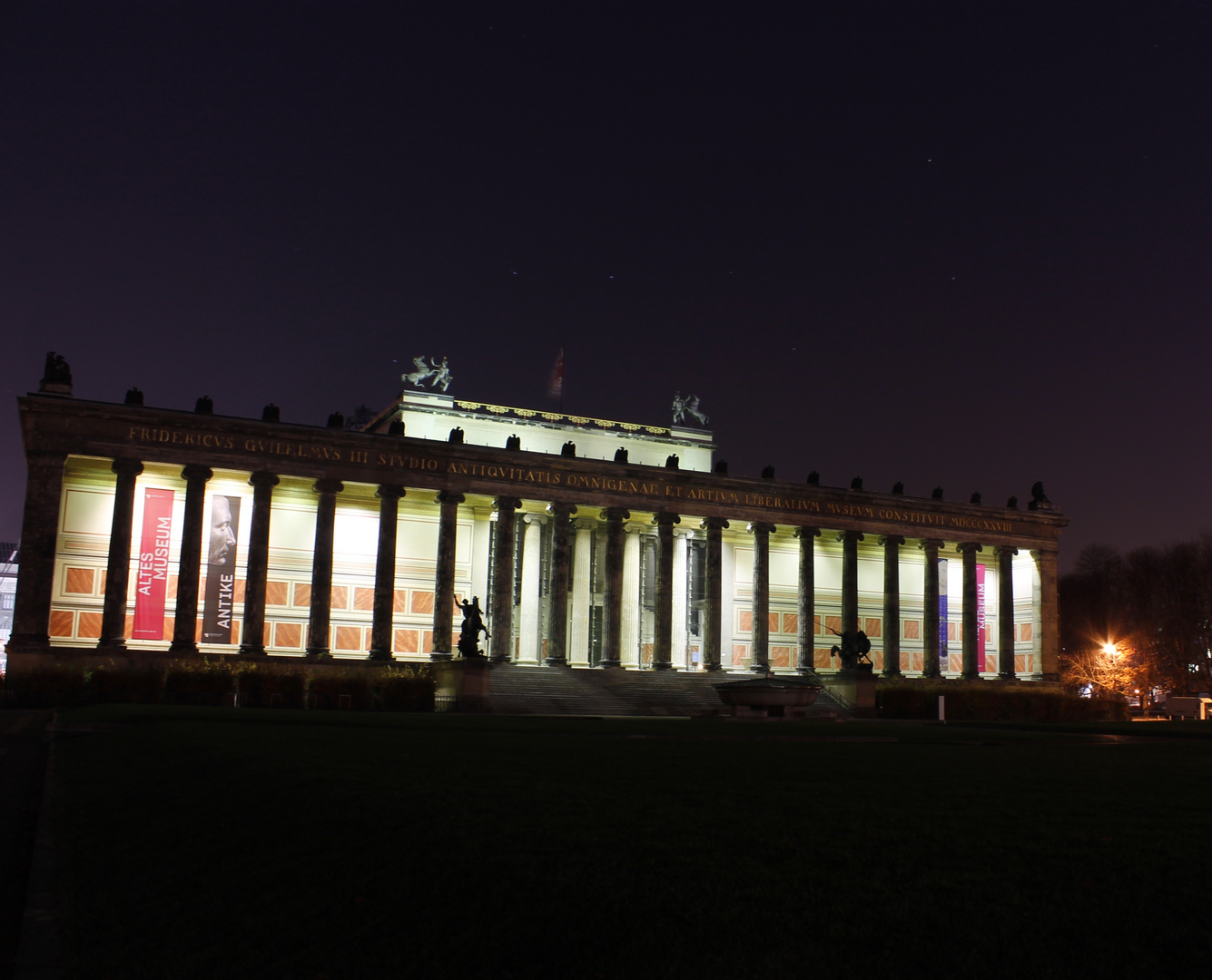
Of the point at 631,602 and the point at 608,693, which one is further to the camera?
the point at 631,602

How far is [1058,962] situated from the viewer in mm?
7754

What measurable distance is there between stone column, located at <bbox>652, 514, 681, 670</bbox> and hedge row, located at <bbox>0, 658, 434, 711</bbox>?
60.9ft

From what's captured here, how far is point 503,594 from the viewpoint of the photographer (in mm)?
64625

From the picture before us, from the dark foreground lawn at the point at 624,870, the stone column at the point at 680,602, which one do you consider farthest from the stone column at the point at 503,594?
the dark foreground lawn at the point at 624,870

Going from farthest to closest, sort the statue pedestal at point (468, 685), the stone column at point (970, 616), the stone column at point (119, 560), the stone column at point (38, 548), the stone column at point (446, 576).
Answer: the stone column at point (970, 616), the stone column at point (446, 576), the stone column at point (119, 560), the stone column at point (38, 548), the statue pedestal at point (468, 685)

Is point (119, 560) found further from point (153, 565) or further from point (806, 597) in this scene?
point (806, 597)

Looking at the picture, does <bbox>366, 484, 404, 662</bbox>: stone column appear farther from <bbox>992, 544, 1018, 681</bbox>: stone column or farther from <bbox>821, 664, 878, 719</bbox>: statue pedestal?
<bbox>992, 544, 1018, 681</bbox>: stone column

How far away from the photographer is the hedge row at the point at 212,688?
47156mm

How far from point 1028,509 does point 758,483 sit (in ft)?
71.2

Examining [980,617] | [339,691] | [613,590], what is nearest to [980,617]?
[980,617]

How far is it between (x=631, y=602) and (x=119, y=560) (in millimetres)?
30428

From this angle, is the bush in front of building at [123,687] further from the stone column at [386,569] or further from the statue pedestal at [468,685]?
the stone column at [386,569]

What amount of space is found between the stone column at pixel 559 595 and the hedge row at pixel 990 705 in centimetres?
1769

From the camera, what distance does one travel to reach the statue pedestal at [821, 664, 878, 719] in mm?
59188
